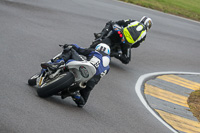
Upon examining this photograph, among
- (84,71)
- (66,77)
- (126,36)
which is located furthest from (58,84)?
(126,36)

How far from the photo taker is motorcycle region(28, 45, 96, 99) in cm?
677

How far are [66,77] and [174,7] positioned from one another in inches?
761

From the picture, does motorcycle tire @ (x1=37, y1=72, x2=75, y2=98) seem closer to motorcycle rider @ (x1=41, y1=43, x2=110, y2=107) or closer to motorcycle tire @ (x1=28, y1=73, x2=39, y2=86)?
motorcycle rider @ (x1=41, y1=43, x2=110, y2=107)

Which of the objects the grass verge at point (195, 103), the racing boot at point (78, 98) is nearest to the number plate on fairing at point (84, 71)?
the racing boot at point (78, 98)

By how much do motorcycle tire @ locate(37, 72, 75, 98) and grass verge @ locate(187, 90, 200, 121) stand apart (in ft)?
12.7

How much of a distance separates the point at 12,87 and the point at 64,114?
1180mm

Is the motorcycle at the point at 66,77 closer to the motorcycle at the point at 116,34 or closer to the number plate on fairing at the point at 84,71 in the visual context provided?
the number plate on fairing at the point at 84,71

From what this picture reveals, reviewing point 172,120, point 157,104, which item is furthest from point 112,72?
point 172,120

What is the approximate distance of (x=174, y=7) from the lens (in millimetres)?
24969

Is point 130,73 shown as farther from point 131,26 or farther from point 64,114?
point 64,114

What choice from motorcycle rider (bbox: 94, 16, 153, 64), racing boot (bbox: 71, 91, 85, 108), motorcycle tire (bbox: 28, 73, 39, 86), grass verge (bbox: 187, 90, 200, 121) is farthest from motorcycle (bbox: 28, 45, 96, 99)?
motorcycle rider (bbox: 94, 16, 153, 64)

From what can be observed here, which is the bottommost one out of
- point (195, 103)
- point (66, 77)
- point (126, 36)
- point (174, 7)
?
point (174, 7)

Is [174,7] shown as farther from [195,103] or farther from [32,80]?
[32,80]

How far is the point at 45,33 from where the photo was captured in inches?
497
